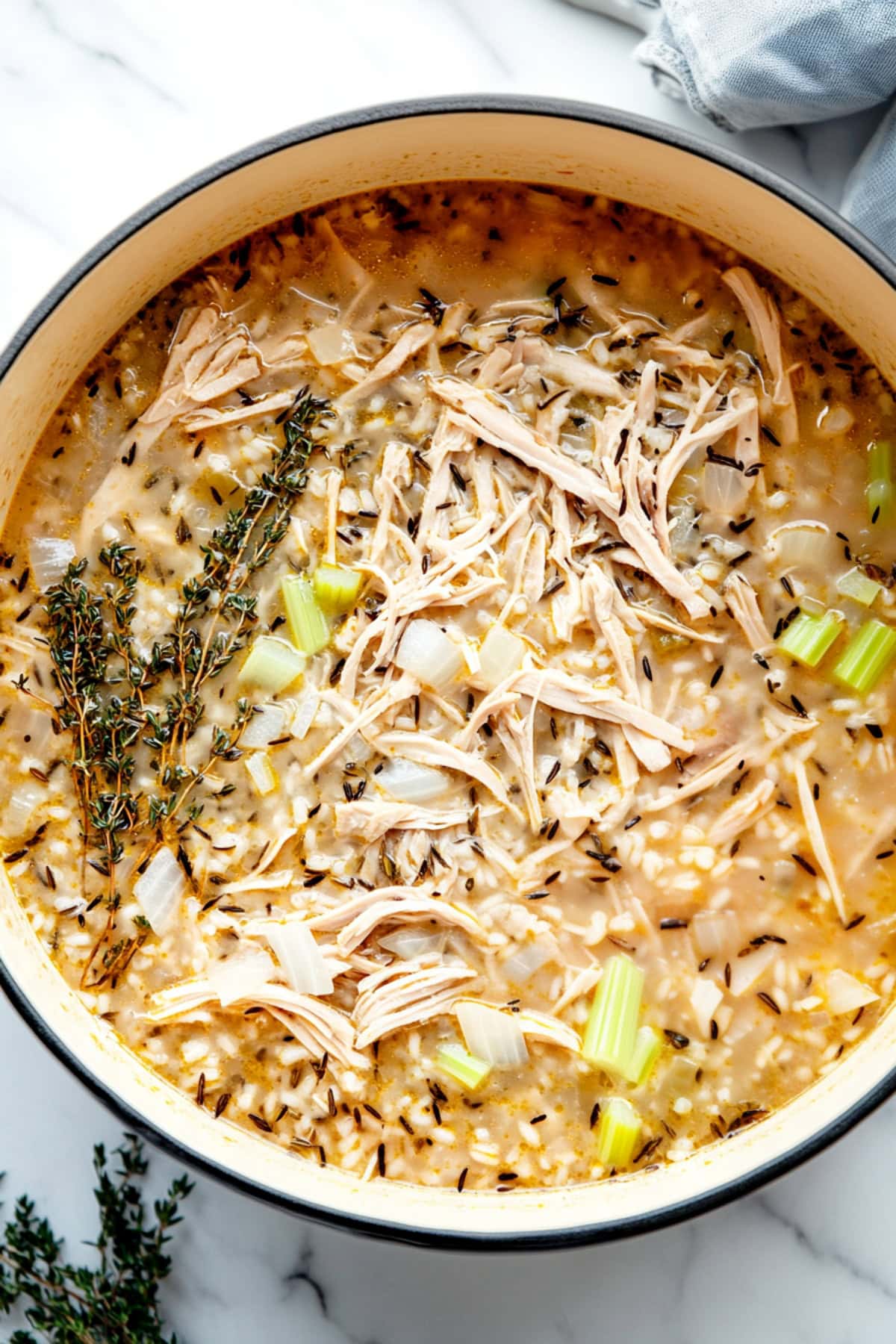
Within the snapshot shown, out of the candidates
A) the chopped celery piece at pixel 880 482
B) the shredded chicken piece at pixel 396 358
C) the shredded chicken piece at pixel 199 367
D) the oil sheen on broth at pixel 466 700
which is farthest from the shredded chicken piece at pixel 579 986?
the shredded chicken piece at pixel 199 367

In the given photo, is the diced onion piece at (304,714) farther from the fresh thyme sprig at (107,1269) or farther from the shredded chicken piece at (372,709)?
the fresh thyme sprig at (107,1269)

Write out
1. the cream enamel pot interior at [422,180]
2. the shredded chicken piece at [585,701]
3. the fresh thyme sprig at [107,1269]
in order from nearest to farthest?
the cream enamel pot interior at [422,180]
the shredded chicken piece at [585,701]
the fresh thyme sprig at [107,1269]

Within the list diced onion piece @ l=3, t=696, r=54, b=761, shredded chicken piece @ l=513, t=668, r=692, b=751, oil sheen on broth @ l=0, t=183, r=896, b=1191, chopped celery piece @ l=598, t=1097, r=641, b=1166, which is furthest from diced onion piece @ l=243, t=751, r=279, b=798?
chopped celery piece @ l=598, t=1097, r=641, b=1166

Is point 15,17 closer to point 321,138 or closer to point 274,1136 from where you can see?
point 321,138

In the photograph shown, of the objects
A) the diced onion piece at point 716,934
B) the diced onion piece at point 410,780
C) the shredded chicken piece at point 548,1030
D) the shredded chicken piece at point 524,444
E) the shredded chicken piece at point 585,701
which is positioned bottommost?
the shredded chicken piece at point 548,1030

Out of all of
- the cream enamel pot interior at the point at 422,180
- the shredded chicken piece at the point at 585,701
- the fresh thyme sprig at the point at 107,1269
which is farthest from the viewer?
the fresh thyme sprig at the point at 107,1269

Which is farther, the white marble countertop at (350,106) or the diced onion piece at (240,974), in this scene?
the white marble countertop at (350,106)
